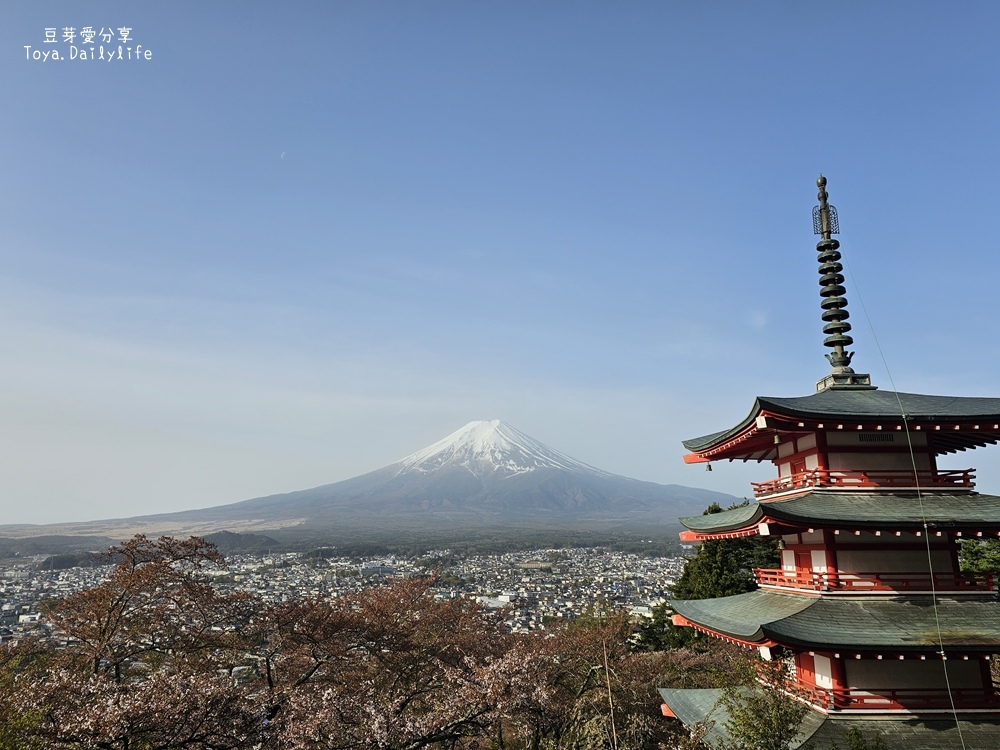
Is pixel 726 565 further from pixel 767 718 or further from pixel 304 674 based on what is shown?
pixel 767 718

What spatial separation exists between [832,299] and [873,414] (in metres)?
3.23

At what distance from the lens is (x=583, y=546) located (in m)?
137

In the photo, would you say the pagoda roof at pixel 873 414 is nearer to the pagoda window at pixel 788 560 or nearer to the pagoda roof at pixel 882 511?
the pagoda roof at pixel 882 511

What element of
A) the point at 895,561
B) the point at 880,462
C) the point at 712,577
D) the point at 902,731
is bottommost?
the point at 712,577

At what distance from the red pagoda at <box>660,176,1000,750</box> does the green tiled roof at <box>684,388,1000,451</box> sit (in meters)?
0.03

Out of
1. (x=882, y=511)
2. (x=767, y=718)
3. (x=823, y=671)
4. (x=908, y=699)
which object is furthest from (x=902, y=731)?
(x=882, y=511)

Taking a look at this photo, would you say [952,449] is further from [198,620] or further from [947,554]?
[198,620]

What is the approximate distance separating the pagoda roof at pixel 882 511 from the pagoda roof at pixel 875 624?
4.36 ft

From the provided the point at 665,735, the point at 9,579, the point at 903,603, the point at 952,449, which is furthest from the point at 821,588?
the point at 9,579

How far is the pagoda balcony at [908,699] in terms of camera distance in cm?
990

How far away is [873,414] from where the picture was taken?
10703 millimetres

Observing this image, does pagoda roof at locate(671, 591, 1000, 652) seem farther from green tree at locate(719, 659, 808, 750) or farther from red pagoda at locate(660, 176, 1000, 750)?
green tree at locate(719, 659, 808, 750)

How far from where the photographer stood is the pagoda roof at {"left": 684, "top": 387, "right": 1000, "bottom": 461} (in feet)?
34.6

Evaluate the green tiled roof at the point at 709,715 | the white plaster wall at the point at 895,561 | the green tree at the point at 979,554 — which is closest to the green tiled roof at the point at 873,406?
the white plaster wall at the point at 895,561
